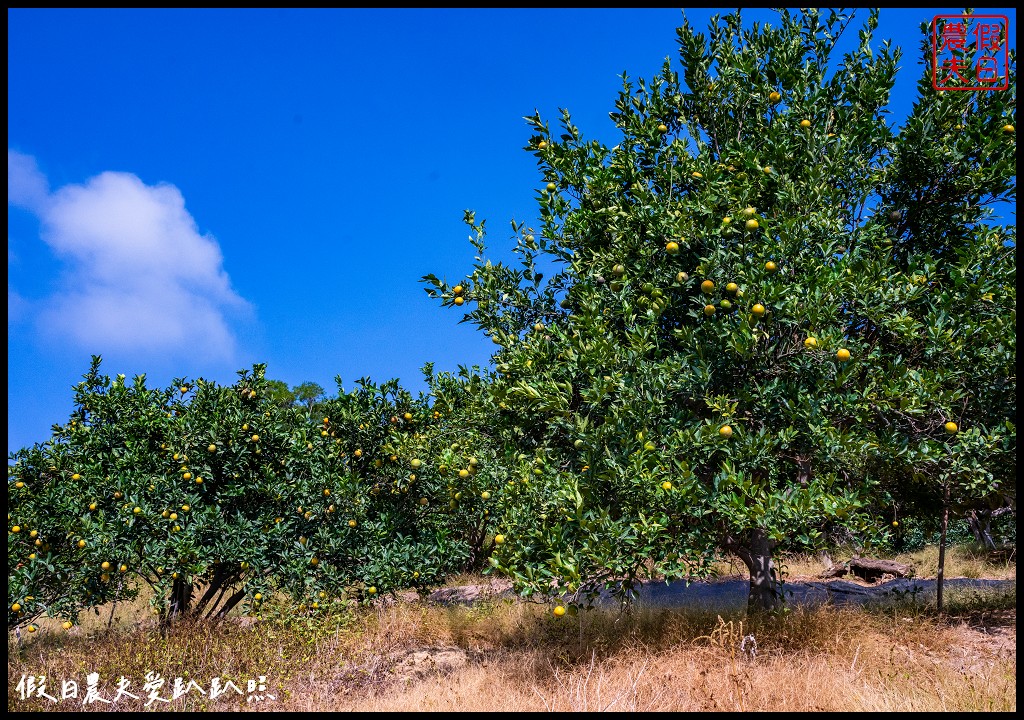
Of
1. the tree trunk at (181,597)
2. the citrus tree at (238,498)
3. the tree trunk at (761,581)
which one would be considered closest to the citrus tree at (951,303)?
the tree trunk at (761,581)

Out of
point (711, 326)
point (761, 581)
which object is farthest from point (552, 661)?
point (711, 326)

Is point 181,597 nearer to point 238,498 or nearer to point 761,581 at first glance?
point 238,498

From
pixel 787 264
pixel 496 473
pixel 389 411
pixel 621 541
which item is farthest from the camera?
pixel 389 411

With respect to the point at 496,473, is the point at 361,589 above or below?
below

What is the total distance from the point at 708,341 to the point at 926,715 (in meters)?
3.33

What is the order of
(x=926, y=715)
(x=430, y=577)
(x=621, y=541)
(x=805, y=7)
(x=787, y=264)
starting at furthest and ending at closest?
1. (x=430, y=577)
2. (x=805, y=7)
3. (x=787, y=264)
4. (x=621, y=541)
5. (x=926, y=715)

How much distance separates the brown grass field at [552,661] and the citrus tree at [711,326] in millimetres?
916

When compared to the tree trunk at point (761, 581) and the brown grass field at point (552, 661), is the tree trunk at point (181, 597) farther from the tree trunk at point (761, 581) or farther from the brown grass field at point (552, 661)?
the tree trunk at point (761, 581)

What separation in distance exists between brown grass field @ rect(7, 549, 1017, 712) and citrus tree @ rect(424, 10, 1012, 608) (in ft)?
3.00

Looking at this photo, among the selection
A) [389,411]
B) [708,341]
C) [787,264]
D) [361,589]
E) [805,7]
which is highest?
[805,7]

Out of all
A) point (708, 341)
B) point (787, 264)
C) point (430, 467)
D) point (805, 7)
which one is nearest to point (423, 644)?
point (430, 467)

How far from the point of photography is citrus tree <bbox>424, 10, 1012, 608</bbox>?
6203 millimetres

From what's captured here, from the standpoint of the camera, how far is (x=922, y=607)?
32.3 feet

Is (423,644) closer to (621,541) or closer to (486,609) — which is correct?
(486,609)
